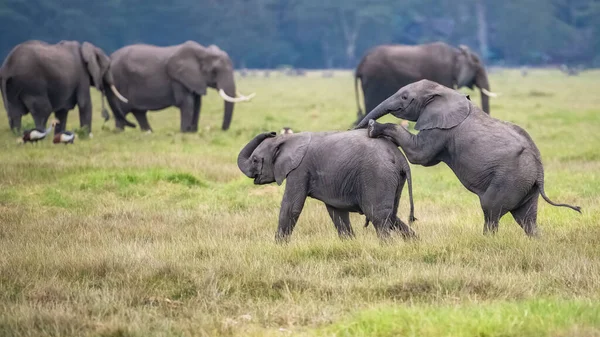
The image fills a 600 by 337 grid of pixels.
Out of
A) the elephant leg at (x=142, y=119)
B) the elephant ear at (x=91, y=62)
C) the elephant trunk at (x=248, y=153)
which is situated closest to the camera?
the elephant trunk at (x=248, y=153)

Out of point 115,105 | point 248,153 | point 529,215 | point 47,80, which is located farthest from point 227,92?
point 529,215

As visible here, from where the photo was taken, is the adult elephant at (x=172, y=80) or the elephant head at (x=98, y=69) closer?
the elephant head at (x=98, y=69)

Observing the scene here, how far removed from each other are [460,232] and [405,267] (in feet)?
5.16

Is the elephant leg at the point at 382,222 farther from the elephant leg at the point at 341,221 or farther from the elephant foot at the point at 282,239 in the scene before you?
the elephant foot at the point at 282,239

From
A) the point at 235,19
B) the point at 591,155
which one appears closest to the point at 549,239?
the point at 591,155

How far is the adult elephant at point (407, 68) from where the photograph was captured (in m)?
20.9

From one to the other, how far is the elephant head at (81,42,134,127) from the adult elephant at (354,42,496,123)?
4.77 meters

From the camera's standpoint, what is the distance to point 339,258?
8.27 meters

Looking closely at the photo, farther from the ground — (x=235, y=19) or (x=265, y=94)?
(x=265, y=94)

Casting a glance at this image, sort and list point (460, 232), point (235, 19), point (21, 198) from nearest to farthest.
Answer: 1. point (460, 232)
2. point (21, 198)
3. point (235, 19)

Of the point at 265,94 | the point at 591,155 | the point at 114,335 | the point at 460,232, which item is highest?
the point at 114,335

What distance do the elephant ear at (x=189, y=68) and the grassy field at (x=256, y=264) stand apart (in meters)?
7.27

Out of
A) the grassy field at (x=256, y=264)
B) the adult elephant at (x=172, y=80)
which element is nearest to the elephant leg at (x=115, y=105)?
the adult elephant at (x=172, y=80)

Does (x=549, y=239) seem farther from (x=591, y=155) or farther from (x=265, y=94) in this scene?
(x=265, y=94)
